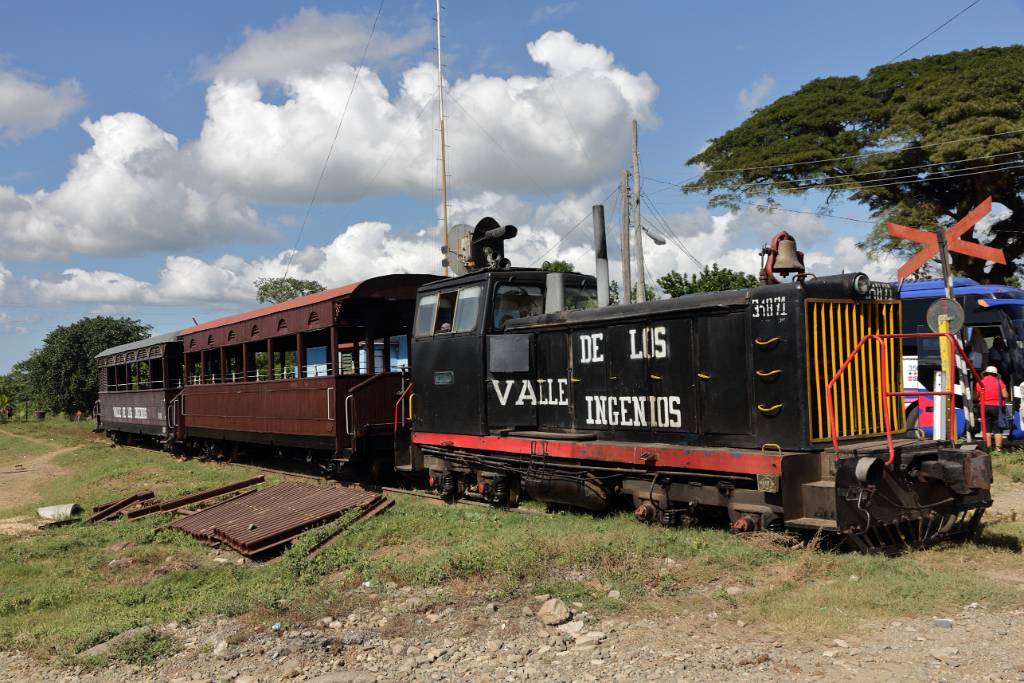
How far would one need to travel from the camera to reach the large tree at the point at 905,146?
23.1m

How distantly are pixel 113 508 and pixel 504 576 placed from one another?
7.74 meters

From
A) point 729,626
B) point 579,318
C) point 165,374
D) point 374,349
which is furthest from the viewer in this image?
point 165,374

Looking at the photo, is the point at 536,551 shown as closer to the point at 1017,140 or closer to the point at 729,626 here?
the point at 729,626

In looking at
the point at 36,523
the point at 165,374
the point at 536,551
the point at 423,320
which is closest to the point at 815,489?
the point at 536,551

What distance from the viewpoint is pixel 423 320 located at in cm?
1088

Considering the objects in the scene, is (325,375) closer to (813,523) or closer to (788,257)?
(788,257)

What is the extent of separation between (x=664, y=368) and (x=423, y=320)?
403 centimetres

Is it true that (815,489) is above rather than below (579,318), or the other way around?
below

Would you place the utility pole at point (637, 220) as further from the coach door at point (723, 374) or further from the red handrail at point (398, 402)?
the coach door at point (723, 374)

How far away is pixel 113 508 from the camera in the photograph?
11539 mm

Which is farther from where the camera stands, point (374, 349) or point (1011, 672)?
point (374, 349)

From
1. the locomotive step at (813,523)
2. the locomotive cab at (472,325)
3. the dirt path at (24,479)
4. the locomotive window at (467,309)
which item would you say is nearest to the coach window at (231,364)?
the dirt path at (24,479)

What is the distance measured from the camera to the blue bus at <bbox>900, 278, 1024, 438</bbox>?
47.4ft

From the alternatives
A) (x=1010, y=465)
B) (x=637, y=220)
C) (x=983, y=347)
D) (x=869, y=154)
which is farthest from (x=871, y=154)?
(x=1010, y=465)
